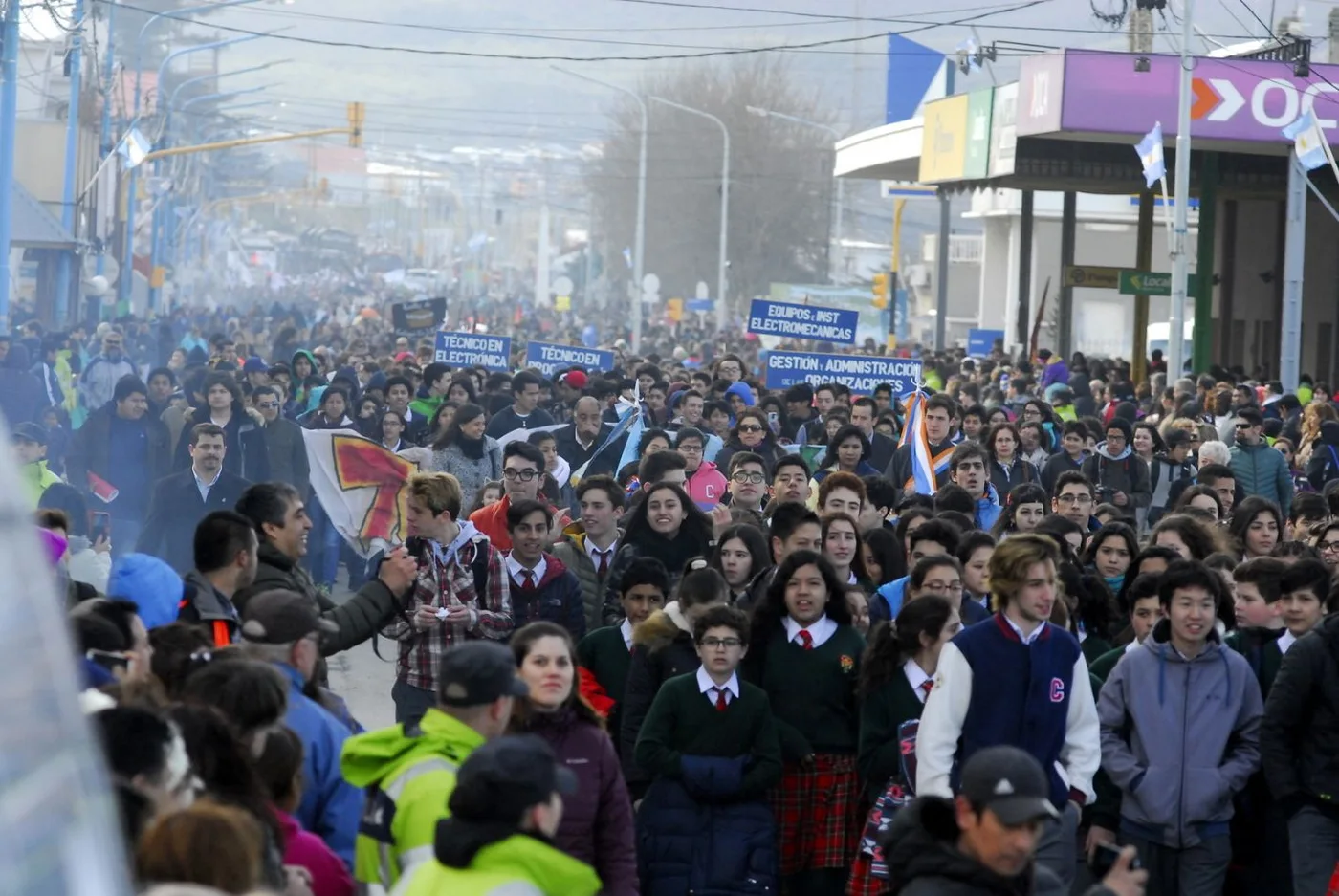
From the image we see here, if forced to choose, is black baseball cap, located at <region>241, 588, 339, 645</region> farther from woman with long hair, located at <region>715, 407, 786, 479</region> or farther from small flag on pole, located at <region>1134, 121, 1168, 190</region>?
small flag on pole, located at <region>1134, 121, 1168, 190</region>

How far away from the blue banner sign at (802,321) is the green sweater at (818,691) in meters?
15.5

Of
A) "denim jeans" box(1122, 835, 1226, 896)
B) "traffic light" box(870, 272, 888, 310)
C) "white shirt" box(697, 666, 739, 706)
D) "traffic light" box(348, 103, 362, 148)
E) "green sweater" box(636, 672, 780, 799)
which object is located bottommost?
"denim jeans" box(1122, 835, 1226, 896)

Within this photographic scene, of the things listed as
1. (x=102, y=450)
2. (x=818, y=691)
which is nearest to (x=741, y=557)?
(x=818, y=691)

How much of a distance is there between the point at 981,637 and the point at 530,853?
8.64 feet

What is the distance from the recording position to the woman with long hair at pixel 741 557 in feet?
28.6

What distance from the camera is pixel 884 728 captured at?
688 centimetres

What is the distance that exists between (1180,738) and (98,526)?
7.89m

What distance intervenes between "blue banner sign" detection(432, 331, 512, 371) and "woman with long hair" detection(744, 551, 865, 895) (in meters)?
17.8

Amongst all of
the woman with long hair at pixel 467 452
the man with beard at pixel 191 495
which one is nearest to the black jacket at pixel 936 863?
the man with beard at pixel 191 495

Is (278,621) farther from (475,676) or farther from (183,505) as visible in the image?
(183,505)

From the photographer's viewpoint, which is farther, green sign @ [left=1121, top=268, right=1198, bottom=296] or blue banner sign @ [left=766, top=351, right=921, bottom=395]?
green sign @ [left=1121, top=268, right=1198, bottom=296]

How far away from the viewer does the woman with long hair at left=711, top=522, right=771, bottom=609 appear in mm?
8703

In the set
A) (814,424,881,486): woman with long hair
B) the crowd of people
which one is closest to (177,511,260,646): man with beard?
the crowd of people

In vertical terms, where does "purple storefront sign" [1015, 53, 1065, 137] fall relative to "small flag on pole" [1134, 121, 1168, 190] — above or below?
above
